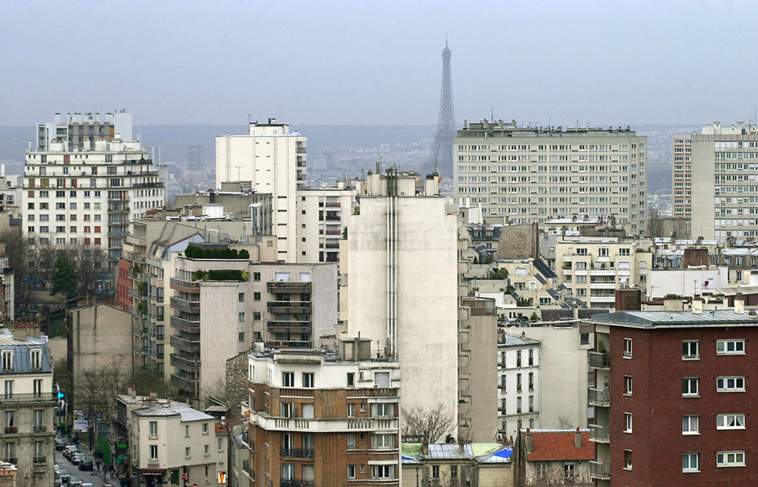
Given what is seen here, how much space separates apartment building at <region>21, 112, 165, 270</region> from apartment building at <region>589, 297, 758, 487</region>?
427 feet

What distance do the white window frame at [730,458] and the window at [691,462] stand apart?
48 centimetres

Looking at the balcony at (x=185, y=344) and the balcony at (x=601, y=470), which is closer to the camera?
the balcony at (x=601, y=470)

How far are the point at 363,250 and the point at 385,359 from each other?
1727cm

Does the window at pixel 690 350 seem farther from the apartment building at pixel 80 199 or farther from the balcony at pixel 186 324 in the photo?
the apartment building at pixel 80 199

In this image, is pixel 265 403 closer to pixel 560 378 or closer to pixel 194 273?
pixel 560 378

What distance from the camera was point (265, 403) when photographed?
70438 millimetres

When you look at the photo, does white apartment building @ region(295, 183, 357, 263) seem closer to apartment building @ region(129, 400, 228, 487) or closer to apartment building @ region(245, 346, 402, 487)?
apartment building @ region(129, 400, 228, 487)

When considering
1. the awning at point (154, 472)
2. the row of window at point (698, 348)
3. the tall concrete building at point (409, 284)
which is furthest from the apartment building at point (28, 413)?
the row of window at point (698, 348)

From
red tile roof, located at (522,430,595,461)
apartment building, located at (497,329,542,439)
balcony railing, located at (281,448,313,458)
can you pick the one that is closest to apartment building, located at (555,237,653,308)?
apartment building, located at (497,329,542,439)

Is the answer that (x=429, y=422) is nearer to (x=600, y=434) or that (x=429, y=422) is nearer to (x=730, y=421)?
(x=600, y=434)

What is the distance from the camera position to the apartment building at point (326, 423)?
226 ft

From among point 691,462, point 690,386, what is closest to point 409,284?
point 690,386

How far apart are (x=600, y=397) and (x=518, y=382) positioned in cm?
4296

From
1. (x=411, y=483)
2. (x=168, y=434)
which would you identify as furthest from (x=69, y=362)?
(x=411, y=483)
